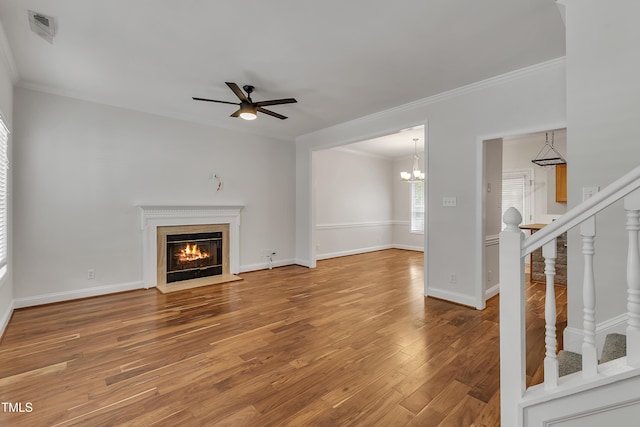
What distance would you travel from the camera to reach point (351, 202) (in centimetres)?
774

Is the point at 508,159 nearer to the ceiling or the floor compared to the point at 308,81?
nearer to the floor

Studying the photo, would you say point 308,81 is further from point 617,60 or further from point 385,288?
point 385,288

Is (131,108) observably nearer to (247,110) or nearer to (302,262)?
(247,110)

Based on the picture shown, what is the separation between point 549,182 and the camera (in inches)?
229

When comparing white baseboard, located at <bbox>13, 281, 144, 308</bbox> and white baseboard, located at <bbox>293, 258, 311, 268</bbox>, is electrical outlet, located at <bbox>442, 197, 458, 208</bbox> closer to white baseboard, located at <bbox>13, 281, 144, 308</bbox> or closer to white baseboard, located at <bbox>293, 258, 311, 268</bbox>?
white baseboard, located at <bbox>293, 258, 311, 268</bbox>

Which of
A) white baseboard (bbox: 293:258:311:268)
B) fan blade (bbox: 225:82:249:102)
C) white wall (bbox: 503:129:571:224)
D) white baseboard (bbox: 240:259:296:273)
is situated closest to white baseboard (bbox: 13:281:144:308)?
white baseboard (bbox: 240:259:296:273)

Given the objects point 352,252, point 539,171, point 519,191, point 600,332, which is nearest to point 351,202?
point 352,252

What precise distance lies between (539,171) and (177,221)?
273 inches

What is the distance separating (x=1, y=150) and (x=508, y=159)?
800 centimetres

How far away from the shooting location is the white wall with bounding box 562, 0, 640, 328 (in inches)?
76.4

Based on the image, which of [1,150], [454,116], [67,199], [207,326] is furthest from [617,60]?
[67,199]

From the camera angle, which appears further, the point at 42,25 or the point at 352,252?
the point at 352,252

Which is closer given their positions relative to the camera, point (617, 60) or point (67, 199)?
point (617, 60)

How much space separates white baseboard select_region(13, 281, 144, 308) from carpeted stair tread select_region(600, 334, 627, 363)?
17.0 ft
